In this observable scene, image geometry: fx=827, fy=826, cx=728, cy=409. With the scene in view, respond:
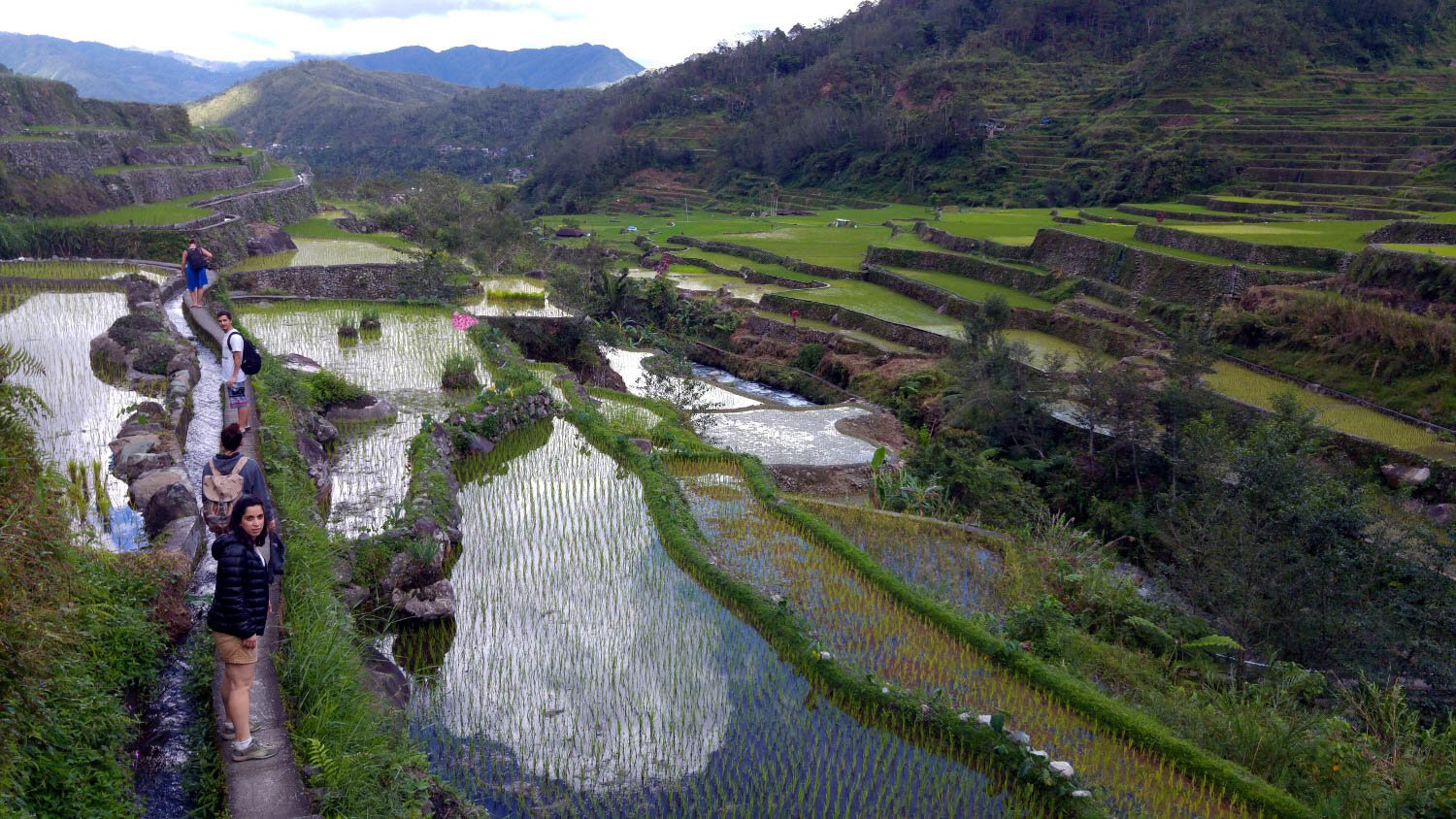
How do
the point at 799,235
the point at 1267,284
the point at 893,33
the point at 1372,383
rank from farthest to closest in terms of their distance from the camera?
the point at 893,33, the point at 799,235, the point at 1267,284, the point at 1372,383

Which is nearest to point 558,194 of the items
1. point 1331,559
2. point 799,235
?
point 799,235

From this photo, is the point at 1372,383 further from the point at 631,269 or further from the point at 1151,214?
the point at 631,269

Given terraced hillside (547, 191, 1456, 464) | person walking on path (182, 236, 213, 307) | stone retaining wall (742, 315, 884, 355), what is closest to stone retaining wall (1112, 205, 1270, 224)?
Answer: terraced hillside (547, 191, 1456, 464)

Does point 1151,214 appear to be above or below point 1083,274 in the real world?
above

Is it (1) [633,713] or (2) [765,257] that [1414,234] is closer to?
(2) [765,257]

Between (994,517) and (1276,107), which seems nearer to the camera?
(994,517)

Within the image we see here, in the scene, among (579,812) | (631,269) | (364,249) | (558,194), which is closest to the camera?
(579,812)

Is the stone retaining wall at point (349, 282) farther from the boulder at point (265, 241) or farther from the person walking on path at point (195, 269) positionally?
the person walking on path at point (195, 269)
